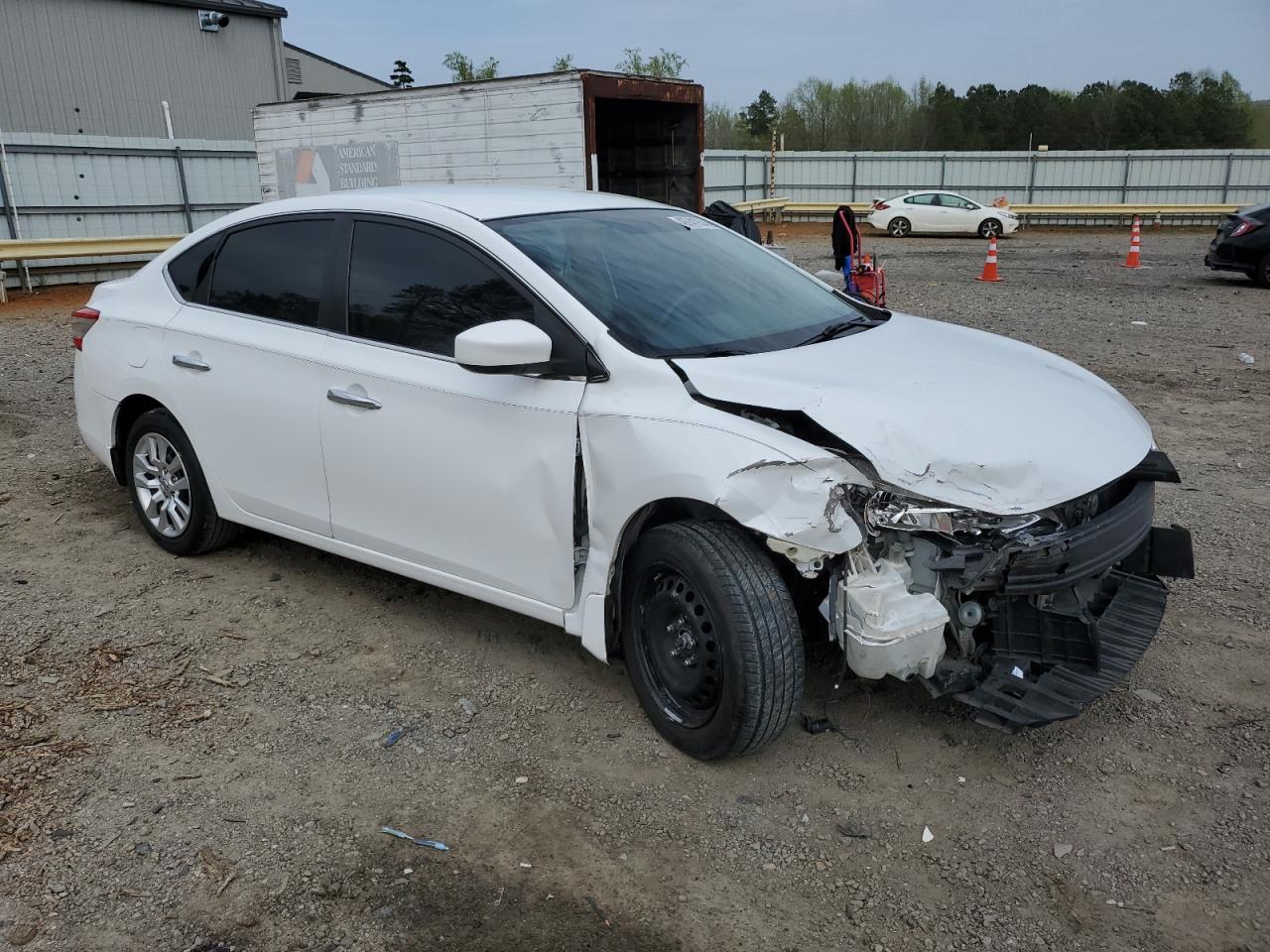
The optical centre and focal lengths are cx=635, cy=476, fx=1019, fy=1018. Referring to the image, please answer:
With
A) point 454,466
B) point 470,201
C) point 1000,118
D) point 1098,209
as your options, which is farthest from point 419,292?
point 1000,118

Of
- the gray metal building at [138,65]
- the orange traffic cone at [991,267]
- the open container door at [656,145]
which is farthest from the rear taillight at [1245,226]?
the gray metal building at [138,65]

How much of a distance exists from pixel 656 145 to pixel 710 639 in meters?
10.6

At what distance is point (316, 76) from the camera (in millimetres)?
31719

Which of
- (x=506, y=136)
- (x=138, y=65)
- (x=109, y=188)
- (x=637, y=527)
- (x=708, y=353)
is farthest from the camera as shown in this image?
Answer: (x=138, y=65)

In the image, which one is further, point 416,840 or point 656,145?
point 656,145

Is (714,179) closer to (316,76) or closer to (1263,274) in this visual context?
(316,76)

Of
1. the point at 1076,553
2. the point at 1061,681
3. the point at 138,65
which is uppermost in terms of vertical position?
the point at 138,65

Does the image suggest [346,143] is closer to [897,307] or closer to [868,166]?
[897,307]

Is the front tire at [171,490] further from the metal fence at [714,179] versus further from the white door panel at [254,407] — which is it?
the metal fence at [714,179]

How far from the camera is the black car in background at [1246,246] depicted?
1503 centimetres

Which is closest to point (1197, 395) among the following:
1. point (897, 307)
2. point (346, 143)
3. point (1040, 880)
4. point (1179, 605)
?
point (1179, 605)

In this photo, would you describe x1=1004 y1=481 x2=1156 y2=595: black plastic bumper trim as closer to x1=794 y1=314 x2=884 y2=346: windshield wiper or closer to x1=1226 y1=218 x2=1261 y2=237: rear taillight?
x1=794 y1=314 x2=884 y2=346: windshield wiper

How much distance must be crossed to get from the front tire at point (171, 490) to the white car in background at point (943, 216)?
24.9 m

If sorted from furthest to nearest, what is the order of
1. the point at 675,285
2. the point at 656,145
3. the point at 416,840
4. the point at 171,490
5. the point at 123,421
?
the point at 656,145, the point at 123,421, the point at 171,490, the point at 675,285, the point at 416,840
